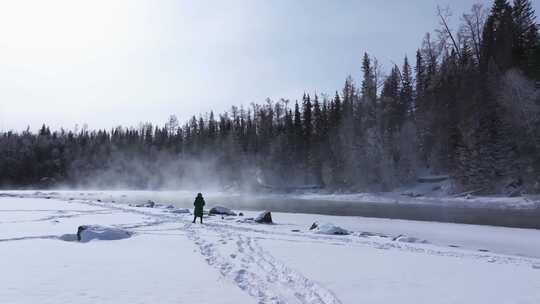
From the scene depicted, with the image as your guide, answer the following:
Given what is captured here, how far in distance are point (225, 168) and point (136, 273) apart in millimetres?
82947

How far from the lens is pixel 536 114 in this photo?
135 ft

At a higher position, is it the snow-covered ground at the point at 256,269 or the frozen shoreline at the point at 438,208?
the frozen shoreline at the point at 438,208

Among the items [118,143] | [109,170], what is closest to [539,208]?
[109,170]

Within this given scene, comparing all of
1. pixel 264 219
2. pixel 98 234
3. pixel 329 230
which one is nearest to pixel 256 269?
pixel 98 234

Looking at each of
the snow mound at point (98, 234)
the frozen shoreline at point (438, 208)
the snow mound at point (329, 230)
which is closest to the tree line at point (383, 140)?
the frozen shoreline at point (438, 208)

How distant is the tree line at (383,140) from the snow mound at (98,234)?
41.3 meters

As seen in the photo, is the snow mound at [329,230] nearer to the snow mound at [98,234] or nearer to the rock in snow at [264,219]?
the rock in snow at [264,219]

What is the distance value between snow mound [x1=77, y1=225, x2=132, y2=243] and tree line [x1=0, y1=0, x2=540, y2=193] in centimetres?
4131

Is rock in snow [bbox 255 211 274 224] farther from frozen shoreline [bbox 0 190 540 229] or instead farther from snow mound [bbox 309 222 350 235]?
frozen shoreline [bbox 0 190 540 229]

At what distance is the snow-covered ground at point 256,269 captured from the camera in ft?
25.3

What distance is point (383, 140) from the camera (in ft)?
208

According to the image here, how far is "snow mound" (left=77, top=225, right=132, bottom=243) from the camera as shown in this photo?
589 inches

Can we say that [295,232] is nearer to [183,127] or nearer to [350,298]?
[350,298]

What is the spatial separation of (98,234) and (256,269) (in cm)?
832
